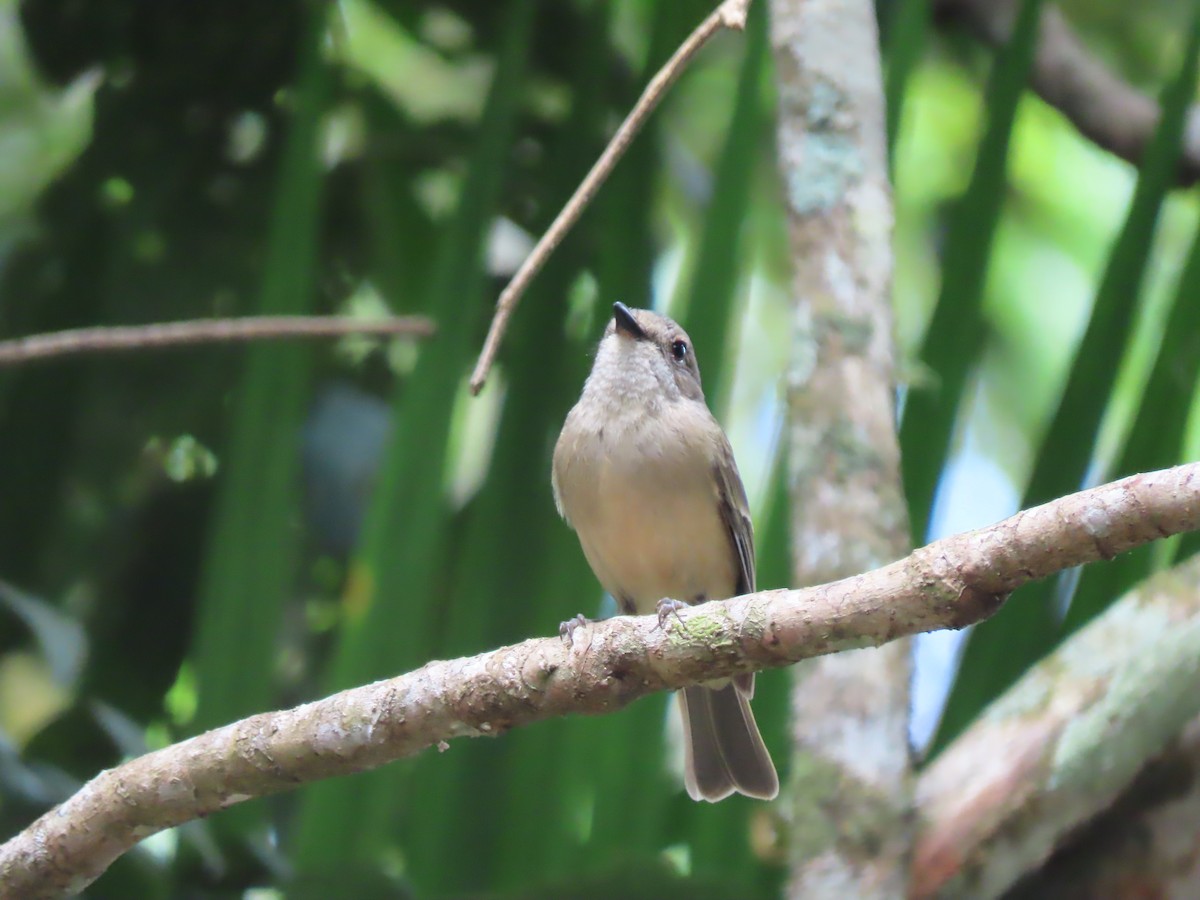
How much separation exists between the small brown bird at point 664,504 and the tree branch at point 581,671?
1385 millimetres

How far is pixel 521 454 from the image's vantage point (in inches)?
190

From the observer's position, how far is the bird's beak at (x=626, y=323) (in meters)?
4.38

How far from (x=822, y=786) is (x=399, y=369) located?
2.65 m

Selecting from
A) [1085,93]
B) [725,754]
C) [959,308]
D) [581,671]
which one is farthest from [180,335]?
[1085,93]

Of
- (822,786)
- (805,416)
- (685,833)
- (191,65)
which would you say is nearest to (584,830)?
(685,833)

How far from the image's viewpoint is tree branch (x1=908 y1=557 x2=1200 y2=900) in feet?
11.8

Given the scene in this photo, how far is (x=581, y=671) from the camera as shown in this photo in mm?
2703

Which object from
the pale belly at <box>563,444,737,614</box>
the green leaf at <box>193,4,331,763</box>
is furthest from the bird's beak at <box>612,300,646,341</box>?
the green leaf at <box>193,4,331,763</box>

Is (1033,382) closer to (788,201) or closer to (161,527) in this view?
(788,201)

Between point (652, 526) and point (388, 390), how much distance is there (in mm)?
1663

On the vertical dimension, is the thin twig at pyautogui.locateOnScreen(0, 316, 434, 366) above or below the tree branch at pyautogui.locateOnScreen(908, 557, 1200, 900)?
above

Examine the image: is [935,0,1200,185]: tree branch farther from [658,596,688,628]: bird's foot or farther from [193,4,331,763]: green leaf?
[658,596,688,628]: bird's foot

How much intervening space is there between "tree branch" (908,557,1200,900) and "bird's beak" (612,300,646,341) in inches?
61.0

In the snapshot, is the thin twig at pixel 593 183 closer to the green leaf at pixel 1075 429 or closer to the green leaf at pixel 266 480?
the green leaf at pixel 266 480
